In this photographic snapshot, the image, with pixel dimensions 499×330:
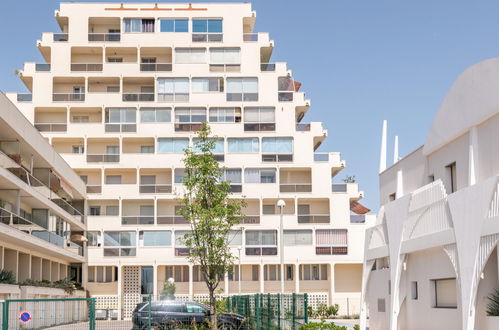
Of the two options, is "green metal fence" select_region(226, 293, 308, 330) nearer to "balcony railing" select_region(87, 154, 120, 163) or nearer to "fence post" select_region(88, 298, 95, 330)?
"fence post" select_region(88, 298, 95, 330)

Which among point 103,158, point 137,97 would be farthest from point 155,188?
point 137,97

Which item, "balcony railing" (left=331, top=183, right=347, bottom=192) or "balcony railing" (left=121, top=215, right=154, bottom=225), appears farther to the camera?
"balcony railing" (left=331, top=183, right=347, bottom=192)

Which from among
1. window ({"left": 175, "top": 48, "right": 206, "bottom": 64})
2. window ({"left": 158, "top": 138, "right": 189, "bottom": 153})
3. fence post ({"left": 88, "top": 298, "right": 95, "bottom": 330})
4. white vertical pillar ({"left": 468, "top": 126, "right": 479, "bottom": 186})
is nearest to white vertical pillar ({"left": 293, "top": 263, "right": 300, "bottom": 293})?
window ({"left": 158, "top": 138, "right": 189, "bottom": 153})

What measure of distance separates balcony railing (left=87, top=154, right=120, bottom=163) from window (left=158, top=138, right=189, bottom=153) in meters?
3.66

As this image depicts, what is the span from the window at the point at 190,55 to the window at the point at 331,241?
695 inches

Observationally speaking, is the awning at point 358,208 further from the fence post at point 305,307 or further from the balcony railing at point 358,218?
the fence post at point 305,307

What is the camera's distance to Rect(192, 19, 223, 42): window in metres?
71.2

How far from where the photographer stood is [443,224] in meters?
28.5

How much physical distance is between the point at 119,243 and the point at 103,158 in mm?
7175

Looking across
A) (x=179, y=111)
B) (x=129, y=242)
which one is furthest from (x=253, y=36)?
(x=129, y=242)

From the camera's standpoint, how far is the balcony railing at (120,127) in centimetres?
6906

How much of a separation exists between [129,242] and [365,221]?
63.8 ft

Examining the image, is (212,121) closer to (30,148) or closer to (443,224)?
(30,148)

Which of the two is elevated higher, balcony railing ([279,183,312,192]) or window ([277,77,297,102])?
window ([277,77,297,102])
